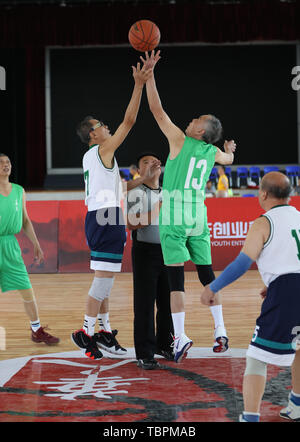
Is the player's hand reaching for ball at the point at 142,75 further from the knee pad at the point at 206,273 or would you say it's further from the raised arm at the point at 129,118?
the knee pad at the point at 206,273

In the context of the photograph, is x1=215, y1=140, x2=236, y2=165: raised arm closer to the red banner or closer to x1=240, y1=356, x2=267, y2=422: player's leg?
x1=240, y1=356, x2=267, y2=422: player's leg

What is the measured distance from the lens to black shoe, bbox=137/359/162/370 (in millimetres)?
4758

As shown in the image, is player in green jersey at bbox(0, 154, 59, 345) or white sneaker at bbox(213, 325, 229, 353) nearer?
white sneaker at bbox(213, 325, 229, 353)

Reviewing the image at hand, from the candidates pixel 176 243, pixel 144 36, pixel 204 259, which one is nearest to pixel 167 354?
pixel 204 259

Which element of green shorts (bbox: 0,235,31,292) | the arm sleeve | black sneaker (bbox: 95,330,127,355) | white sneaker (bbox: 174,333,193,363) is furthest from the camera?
green shorts (bbox: 0,235,31,292)

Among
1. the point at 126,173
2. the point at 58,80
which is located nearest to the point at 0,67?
the point at 58,80

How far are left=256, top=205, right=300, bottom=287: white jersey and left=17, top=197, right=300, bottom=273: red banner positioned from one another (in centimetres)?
650

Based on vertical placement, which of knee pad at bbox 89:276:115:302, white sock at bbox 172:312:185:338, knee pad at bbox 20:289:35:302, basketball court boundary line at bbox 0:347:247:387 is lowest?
basketball court boundary line at bbox 0:347:247:387

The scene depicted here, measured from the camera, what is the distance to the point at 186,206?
15.4 feet

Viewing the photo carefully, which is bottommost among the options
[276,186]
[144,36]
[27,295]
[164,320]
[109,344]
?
[109,344]

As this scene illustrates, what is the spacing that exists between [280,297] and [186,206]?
1.62 metres

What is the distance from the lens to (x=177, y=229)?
15.2ft

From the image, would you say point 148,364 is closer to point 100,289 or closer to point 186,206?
point 100,289

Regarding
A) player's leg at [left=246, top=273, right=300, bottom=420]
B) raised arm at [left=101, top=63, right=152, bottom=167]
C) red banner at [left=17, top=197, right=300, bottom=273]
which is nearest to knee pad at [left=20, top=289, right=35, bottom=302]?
raised arm at [left=101, top=63, right=152, bottom=167]
